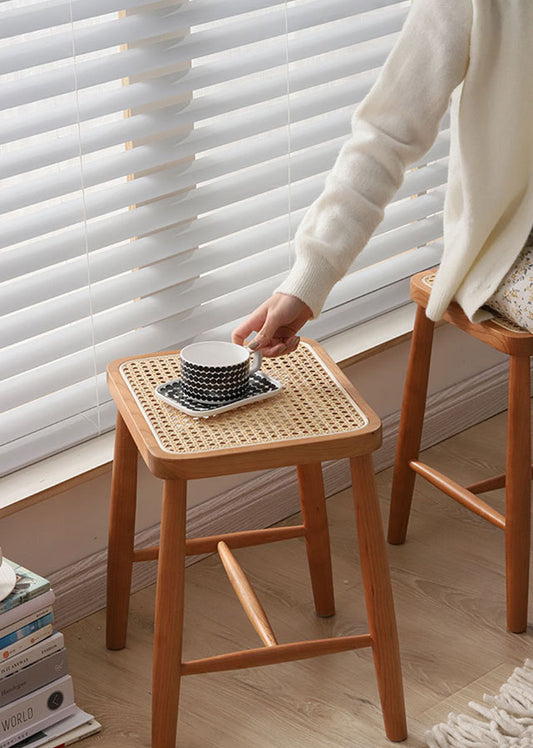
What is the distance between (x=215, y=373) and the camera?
4.72 ft

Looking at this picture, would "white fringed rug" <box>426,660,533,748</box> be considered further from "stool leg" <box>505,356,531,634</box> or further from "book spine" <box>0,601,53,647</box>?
"book spine" <box>0,601,53,647</box>

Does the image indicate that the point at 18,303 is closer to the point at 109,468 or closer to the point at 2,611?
the point at 109,468

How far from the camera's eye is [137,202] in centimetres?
172

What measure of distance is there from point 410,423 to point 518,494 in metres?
0.26

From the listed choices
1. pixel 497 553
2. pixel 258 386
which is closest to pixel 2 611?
pixel 258 386

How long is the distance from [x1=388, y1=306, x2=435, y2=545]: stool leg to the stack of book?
696mm

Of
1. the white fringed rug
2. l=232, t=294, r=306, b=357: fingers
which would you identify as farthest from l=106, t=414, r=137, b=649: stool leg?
the white fringed rug

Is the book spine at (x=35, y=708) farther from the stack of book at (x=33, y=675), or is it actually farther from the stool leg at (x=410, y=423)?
the stool leg at (x=410, y=423)

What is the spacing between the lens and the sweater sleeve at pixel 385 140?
1501mm

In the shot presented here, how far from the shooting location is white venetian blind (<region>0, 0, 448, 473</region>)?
62.6 inches

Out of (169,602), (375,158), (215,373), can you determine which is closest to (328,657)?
(169,602)

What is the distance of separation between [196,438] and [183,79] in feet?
2.08

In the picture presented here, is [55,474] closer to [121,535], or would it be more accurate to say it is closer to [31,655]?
[121,535]

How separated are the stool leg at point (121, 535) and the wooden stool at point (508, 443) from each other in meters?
0.52
